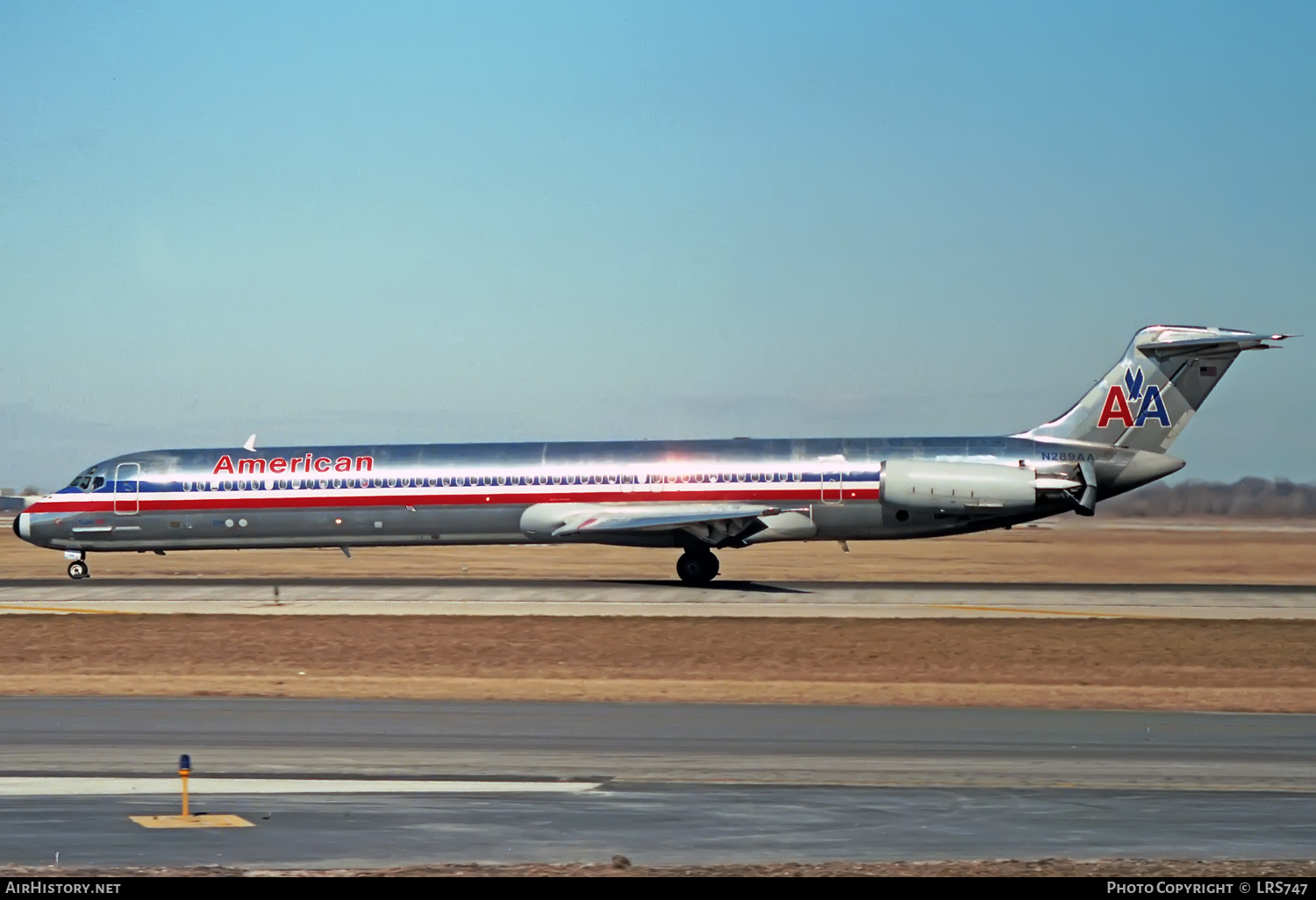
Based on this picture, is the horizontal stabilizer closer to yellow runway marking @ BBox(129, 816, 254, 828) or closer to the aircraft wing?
the aircraft wing

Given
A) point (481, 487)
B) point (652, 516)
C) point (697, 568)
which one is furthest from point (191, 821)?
point (697, 568)

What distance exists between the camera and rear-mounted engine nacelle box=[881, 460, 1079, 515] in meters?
42.1

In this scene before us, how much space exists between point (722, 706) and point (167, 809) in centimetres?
992

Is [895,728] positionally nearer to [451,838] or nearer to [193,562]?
[451,838]

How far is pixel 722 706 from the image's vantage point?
21.9 metres

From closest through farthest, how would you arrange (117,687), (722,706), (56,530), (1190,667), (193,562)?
(722,706) → (117,687) → (1190,667) → (56,530) → (193,562)

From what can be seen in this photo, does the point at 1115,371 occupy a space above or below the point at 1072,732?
above

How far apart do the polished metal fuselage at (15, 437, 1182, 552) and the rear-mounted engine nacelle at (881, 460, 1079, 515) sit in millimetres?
466

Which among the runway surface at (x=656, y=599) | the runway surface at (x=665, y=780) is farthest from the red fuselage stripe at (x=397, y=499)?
the runway surface at (x=665, y=780)

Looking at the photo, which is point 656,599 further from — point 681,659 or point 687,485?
point 681,659

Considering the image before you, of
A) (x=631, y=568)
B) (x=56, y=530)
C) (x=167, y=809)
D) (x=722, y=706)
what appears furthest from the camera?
(x=631, y=568)

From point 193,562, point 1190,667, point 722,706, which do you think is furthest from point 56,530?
point 1190,667

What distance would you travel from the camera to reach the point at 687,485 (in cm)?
4375

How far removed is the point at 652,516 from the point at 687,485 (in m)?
1.41
